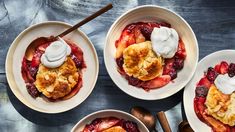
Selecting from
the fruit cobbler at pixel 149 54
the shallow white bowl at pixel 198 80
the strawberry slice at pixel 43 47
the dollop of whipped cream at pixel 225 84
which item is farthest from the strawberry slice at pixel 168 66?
the strawberry slice at pixel 43 47

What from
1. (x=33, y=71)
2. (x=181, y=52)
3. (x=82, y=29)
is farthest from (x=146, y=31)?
(x=33, y=71)

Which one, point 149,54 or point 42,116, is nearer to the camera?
point 149,54

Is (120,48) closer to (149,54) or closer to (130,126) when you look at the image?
(149,54)

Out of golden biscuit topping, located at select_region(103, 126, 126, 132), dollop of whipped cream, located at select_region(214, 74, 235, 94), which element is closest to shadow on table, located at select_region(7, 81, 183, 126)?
golden biscuit topping, located at select_region(103, 126, 126, 132)

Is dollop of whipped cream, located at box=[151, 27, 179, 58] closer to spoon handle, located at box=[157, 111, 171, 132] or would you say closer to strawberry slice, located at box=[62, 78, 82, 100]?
spoon handle, located at box=[157, 111, 171, 132]

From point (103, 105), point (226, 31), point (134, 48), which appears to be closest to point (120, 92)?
point (103, 105)

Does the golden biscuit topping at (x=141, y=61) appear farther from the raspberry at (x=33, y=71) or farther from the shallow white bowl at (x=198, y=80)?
the raspberry at (x=33, y=71)

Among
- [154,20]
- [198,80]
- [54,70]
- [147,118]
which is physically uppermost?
[154,20]
